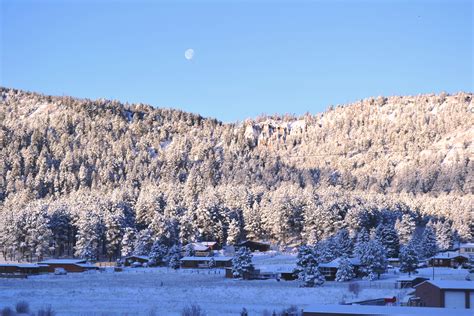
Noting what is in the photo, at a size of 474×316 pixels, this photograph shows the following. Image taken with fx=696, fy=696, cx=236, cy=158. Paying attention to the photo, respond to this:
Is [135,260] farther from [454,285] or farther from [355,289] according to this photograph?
[454,285]

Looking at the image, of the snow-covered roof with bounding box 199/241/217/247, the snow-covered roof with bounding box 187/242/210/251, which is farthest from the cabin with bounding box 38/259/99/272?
the snow-covered roof with bounding box 199/241/217/247

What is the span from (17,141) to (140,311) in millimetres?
135381

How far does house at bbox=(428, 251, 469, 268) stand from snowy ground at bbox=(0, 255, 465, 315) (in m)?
7.80

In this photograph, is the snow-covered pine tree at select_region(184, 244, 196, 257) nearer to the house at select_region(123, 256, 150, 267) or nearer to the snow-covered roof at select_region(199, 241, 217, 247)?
the snow-covered roof at select_region(199, 241, 217, 247)

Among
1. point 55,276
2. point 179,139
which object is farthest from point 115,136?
point 55,276

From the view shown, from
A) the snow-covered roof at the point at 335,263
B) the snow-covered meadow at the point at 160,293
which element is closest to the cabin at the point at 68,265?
the snow-covered meadow at the point at 160,293

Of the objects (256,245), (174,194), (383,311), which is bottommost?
(383,311)

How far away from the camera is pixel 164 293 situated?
5778cm

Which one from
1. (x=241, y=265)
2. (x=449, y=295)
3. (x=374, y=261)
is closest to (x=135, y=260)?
(x=241, y=265)

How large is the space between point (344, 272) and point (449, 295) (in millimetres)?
29629

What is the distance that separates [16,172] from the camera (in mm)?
144250

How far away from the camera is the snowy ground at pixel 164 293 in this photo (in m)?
47.6

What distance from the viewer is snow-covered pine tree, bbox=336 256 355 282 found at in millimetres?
70875

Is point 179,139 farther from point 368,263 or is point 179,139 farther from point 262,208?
point 368,263
